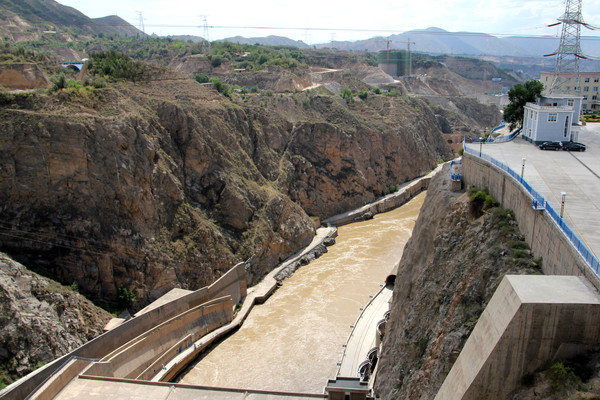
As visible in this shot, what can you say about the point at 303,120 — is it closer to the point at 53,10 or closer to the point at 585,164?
the point at 585,164

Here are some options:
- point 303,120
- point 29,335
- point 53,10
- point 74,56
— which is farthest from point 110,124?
point 53,10

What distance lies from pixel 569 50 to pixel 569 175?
15.0 metres

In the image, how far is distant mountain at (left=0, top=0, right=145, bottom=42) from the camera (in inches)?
3543

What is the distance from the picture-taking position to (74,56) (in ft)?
273

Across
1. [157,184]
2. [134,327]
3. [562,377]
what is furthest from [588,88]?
[562,377]

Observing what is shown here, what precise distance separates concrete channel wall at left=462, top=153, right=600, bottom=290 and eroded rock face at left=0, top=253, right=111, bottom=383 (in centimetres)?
1978

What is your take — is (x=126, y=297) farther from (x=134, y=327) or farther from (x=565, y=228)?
(x=565, y=228)

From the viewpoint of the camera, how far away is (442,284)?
17500 mm

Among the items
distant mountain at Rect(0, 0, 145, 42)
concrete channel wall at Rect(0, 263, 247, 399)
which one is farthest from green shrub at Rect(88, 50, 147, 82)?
distant mountain at Rect(0, 0, 145, 42)

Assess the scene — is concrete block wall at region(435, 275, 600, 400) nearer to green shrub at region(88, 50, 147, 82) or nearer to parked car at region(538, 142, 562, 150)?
parked car at region(538, 142, 562, 150)

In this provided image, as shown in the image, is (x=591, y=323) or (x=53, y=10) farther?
(x=53, y=10)

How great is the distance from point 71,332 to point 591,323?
22835 mm

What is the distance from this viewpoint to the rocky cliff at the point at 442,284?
14578 mm

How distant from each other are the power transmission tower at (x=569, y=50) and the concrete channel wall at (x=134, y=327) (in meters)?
21.8
